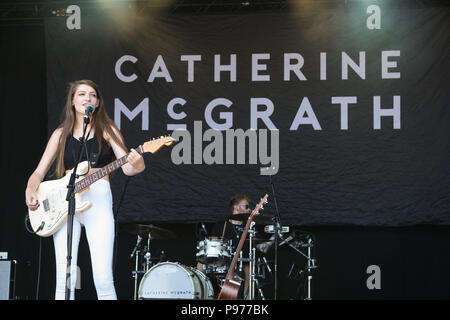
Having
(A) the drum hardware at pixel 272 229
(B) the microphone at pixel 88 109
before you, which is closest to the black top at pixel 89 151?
(B) the microphone at pixel 88 109

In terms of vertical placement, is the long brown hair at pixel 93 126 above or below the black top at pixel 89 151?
above

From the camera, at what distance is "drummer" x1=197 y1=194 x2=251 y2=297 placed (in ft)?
20.9

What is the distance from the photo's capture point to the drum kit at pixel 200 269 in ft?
19.0

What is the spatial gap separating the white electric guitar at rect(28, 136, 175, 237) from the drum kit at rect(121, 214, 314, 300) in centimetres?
186

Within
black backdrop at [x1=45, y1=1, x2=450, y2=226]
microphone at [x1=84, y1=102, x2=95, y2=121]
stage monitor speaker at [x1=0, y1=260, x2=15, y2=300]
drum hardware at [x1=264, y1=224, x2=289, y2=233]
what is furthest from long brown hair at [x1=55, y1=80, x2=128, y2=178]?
black backdrop at [x1=45, y1=1, x2=450, y2=226]

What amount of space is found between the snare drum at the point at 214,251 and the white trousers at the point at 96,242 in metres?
2.29

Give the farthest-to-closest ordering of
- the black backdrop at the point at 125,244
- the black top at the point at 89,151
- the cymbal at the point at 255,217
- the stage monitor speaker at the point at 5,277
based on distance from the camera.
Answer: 1. the black backdrop at the point at 125,244
2. the stage monitor speaker at the point at 5,277
3. the cymbal at the point at 255,217
4. the black top at the point at 89,151

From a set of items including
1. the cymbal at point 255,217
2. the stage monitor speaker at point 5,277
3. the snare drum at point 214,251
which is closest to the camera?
the cymbal at point 255,217

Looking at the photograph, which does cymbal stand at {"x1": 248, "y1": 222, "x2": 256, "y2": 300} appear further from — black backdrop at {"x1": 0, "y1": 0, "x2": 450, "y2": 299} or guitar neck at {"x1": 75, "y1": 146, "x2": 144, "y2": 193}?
guitar neck at {"x1": 75, "y1": 146, "x2": 144, "y2": 193}

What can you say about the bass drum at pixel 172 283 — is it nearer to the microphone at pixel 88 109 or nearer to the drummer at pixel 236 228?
the drummer at pixel 236 228

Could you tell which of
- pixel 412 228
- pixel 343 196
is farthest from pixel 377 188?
pixel 412 228

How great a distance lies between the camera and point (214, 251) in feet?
20.2

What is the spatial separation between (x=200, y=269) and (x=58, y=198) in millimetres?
2697

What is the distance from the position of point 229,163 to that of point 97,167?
2603mm
